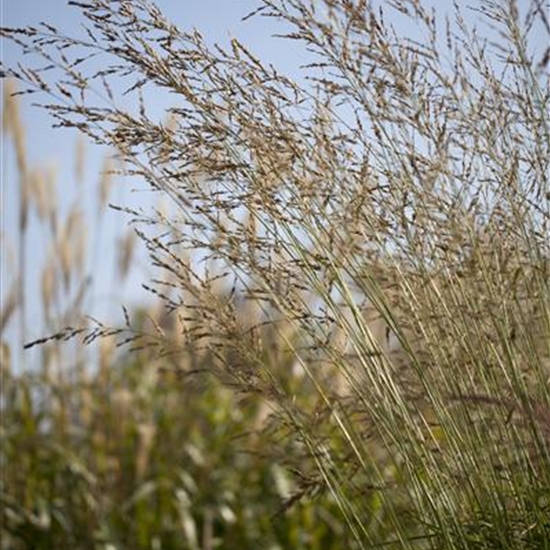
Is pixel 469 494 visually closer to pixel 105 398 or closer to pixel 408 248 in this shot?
pixel 408 248

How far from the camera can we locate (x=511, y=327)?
2070 mm

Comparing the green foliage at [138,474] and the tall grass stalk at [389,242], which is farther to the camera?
the green foliage at [138,474]

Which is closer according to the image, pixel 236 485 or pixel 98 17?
pixel 98 17

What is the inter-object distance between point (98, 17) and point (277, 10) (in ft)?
1.08

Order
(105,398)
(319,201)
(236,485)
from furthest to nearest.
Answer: (105,398) → (236,485) → (319,201)

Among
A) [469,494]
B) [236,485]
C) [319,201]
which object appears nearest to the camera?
[469,494]

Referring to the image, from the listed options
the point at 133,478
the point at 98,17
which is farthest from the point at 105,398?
the point at 98,17

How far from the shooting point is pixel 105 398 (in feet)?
16.8

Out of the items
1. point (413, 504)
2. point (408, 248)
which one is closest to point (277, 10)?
point (408, 248)

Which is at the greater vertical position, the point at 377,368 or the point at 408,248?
the point at 408,248

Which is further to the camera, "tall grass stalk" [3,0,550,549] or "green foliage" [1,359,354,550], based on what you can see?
"green foliage" [1,359,354,550]

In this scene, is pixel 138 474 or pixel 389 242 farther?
pixel 138 474

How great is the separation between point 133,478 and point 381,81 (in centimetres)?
308

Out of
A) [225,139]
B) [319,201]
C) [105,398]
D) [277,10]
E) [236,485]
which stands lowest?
[236,485]
